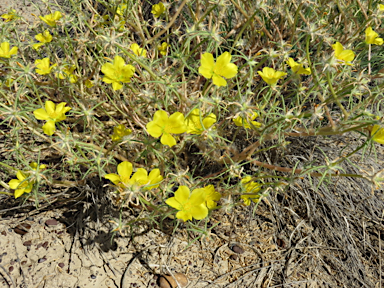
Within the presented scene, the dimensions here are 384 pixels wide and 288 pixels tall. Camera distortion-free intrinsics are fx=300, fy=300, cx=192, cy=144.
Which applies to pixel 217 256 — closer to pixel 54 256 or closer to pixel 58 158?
pixel 54 256

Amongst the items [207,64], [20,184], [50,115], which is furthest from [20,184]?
[207,64]

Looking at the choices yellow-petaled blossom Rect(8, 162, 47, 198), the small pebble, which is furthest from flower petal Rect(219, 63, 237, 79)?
the small pebble

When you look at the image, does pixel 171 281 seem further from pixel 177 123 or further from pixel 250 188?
pixel 177 123

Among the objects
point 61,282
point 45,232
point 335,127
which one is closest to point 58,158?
point 45,232

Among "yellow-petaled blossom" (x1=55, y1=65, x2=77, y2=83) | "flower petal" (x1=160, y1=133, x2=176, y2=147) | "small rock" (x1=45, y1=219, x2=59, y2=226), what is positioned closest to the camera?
"flower petal" (x1=160, y1=133, x2=176, y2=147)

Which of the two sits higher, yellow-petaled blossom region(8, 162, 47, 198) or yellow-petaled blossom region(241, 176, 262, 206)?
yellow-petaled blossom region(241, 176, 262, 206)

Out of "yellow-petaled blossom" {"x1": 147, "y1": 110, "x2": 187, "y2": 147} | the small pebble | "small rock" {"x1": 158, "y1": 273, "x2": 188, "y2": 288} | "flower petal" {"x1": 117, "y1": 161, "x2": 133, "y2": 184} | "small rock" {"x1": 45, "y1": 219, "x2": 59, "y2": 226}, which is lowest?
the small pebble

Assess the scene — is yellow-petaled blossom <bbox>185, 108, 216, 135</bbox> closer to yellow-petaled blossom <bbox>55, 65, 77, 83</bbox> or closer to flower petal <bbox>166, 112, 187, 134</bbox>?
flower petal <bbox>166, 112, 187, 134</bbox>
